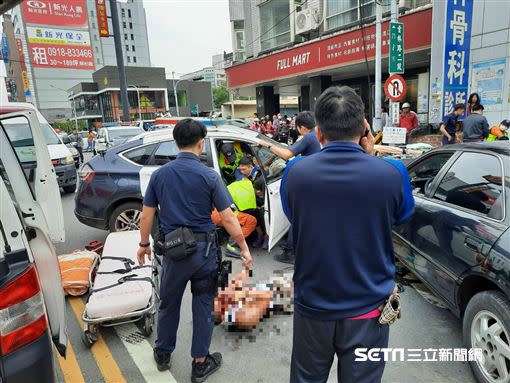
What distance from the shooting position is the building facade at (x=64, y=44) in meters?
42.8

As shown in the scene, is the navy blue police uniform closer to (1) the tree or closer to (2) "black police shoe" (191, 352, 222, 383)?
(2) "black police shoe" (191, 352, 222, 383)

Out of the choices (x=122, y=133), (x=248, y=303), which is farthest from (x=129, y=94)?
(x=248, y=303)

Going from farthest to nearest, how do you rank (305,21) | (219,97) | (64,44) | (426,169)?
1. (219,97)
2. (64,44)
3. (305,21)
4. (426,169)

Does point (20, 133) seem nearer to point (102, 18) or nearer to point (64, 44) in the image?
point (102, 18)

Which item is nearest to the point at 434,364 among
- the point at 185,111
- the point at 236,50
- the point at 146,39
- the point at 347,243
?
the point at 347,243

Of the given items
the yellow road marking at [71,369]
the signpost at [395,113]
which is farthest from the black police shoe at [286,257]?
the signpost at [395,113]

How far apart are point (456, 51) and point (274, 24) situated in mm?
10580

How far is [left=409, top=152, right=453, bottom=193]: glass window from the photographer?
11.2 ft

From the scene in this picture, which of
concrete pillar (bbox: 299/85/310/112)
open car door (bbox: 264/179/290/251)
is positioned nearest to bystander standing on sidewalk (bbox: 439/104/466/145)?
open car door (bbox: 264/179/290/251)

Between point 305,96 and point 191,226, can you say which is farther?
point 305,96

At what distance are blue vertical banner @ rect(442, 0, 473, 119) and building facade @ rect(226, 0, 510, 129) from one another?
0.9 inches

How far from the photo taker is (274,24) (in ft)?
58.6

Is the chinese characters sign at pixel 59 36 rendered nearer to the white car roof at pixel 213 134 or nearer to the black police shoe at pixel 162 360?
the white car roof at pixel 213 134

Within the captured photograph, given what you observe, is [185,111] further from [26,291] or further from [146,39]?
[26,291]
